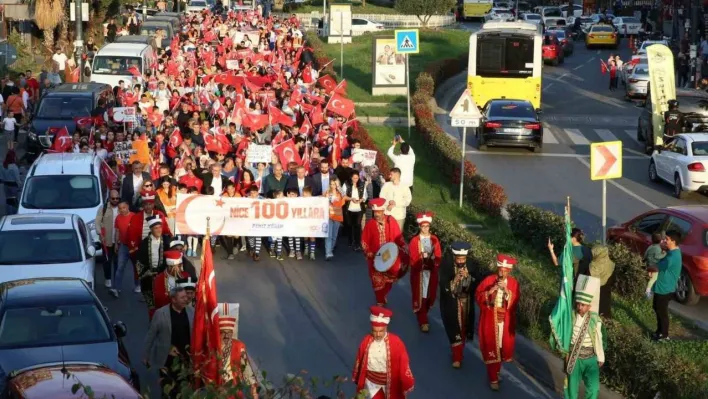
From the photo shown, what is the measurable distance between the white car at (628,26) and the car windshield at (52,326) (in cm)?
6498

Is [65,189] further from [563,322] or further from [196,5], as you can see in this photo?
[196,5]

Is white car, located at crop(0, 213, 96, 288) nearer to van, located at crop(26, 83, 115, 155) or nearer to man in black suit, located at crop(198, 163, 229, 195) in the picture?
man in black suit, located at crop(198, 163, 229, 195)

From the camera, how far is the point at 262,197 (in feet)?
65.2

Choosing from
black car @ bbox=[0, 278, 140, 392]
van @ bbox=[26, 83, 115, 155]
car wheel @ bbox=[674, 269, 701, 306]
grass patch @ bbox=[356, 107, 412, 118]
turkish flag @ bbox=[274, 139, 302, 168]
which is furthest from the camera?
grass patch @ bbox=[356, 107, 412, 118]

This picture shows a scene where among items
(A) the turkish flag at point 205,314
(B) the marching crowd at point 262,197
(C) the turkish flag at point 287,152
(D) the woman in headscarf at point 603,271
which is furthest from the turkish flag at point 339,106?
(A) the turkish flag at point 205,314

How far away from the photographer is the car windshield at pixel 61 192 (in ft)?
62.4

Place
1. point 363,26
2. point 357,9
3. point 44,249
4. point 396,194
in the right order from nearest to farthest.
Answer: point 44,249
point 396,194
point 363,26
point 357,9

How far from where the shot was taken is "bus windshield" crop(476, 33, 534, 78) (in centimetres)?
3541

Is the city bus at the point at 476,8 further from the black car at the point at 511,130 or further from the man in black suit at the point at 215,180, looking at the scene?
the man in black suit at the point at 215,180

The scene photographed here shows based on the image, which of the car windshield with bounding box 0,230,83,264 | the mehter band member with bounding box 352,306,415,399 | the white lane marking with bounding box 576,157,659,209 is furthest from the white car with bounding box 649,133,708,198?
the mehter band member with bounding box 352,306,415,399

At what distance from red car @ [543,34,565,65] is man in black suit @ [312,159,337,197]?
3626cm

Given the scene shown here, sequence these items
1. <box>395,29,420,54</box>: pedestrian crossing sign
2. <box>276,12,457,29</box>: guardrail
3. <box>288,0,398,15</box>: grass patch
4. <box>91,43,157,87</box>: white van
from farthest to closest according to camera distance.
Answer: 1. <box>288,0,398,15</box>: grass patch
2. <box>276,12,457,29</box>: guardrail
3. <box>91,43,157,87</box>: white van
4. <box>395,29,420,54</box>: pedestrian crossing sign

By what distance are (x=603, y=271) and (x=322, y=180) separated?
7.12 meters

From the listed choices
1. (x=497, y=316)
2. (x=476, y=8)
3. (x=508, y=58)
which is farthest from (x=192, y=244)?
(x=476, y=8)
